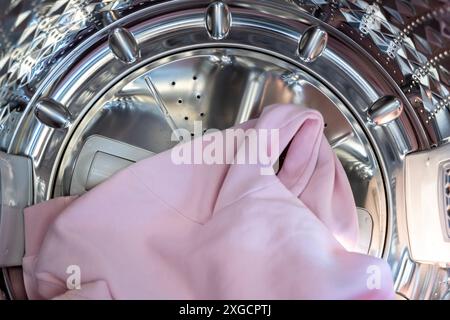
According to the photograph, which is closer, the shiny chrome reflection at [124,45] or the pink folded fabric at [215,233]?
the pink folded fabric at [215,233]

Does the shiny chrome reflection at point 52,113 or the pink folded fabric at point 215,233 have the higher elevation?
the shiny chrome reflection at point 52,113

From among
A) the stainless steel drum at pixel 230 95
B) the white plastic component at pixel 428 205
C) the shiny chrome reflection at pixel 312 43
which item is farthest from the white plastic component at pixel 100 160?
the white plastic component at pixel 428 205

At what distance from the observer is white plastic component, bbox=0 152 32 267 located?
2.20 feet

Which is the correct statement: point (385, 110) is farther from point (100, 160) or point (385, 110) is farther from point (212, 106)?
point (100, 160)

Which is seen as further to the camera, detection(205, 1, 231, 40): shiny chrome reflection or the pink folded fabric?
detection(205, 1, 231, 40): shiny chrome reflection

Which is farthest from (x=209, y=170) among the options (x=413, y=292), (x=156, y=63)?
(x=413, y=292)

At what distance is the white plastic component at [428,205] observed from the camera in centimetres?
68

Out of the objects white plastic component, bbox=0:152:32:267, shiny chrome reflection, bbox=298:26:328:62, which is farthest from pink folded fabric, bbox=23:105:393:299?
shiny chrome reflection, bbox=298:26:328:62

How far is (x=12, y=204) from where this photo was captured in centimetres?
69

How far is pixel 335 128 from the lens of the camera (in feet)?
2.55

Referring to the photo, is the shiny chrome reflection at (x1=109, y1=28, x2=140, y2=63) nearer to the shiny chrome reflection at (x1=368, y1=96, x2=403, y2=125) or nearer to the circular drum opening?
the circular drum opening

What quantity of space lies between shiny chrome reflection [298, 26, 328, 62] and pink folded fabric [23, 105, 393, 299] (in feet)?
0.39

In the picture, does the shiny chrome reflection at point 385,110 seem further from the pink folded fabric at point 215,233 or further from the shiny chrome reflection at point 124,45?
the shiny chrome reflection at point 124,45

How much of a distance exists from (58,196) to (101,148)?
0.09 metres
